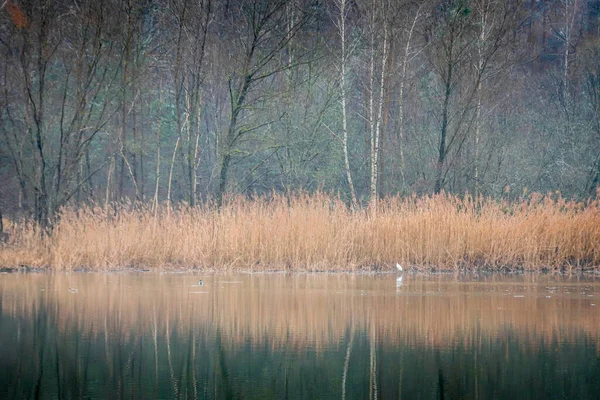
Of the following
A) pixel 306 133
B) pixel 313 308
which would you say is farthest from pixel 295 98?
pixel 313 308

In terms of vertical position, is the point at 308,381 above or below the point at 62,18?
below

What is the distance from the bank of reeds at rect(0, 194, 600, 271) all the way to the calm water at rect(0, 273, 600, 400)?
3.55 m

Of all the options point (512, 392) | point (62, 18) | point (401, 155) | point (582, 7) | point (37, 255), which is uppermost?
point (582, 7)

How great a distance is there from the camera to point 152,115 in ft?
120

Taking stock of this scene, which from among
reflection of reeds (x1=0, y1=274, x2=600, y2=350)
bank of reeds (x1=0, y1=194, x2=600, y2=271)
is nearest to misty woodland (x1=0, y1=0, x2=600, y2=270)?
bank of reeds (x1=0, y1=194, x2=600, y2=271)

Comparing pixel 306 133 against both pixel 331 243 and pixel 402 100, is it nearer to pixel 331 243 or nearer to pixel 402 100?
pixel 402 100

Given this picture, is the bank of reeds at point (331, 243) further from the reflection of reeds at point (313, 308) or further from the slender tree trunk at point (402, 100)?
the slender tree trunk at point (402, 100)

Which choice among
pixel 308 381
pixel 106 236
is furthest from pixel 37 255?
pixel 308 381

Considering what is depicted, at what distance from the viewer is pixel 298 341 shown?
8.24 meters

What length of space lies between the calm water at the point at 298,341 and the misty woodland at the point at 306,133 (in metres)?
3.72

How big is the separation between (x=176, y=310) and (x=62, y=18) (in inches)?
521

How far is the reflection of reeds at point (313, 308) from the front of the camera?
8.80 meters

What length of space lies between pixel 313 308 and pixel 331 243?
262 inches

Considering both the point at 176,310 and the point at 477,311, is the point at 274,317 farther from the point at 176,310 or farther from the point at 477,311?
the point at 477,311
